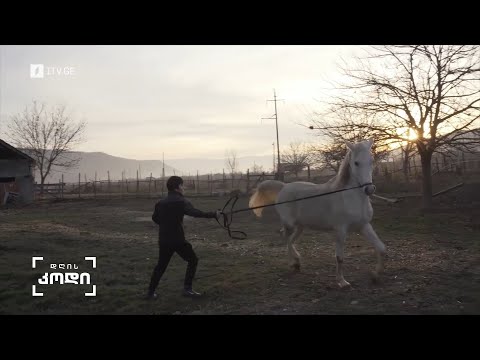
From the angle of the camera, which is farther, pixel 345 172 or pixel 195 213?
pixel 345 172

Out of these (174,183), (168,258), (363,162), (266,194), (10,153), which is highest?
(10,153)

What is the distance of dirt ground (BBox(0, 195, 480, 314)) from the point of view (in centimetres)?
539

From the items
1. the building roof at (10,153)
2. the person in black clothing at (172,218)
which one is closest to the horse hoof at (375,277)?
the person in black clothing at (172,218)

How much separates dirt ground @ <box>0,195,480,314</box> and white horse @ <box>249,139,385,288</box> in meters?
0.58

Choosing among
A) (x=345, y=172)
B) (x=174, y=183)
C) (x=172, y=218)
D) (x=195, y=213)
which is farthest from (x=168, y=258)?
(x=345, y=172)

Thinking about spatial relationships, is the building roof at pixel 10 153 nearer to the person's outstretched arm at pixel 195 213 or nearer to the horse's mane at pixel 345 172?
the person's outstretched arm at pixel 195 213

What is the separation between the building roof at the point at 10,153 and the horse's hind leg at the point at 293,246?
2029 centimetres

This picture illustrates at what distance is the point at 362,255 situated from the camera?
340 inches

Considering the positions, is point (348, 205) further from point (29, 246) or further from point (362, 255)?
point (29, 246)

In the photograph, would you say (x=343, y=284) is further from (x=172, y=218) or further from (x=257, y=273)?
(x=172, y=218)

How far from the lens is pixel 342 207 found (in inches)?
249

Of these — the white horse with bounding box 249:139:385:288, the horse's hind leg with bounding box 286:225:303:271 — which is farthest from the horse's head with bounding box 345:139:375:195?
the horse's hind leg with bounding box 286:225:303:271

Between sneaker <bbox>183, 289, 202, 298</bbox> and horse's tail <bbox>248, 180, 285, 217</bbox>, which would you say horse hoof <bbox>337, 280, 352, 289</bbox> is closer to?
sneaker <bbox>183, 289, 202, 298</bbox>

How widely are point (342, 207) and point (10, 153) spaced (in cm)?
2246
